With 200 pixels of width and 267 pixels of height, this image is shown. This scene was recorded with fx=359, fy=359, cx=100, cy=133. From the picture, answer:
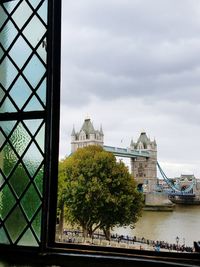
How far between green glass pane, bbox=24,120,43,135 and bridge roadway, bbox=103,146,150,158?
1.03 m

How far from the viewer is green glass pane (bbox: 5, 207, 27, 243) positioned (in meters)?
2.37

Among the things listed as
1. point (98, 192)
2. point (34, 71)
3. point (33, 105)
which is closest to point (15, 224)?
point (33, 105)

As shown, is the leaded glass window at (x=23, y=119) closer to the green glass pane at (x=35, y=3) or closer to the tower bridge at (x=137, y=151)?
the green glass pane at (x=35, y=3)

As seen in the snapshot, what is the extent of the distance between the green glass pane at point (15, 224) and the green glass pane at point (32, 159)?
275 mm

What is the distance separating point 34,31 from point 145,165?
1.42m

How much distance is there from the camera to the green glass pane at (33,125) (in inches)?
94.7

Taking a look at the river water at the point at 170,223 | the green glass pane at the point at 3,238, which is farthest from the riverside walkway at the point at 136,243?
the green glass pane at the point at 3,238

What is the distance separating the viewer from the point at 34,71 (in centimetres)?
246

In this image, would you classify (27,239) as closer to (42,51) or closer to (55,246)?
(55,246)

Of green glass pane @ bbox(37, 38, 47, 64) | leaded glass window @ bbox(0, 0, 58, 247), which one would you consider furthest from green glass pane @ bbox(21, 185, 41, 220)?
green glass pane @ bbox(37, 38, 47, 64)

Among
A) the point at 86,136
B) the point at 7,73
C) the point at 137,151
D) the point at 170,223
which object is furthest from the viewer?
the point at 86,136

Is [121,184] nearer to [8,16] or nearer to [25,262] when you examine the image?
[25,262]

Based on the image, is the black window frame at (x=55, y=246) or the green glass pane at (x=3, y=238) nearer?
the black window frame at (x=55, y=246)

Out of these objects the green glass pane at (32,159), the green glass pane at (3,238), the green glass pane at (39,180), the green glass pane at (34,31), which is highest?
the green glass pane at (34,31)
